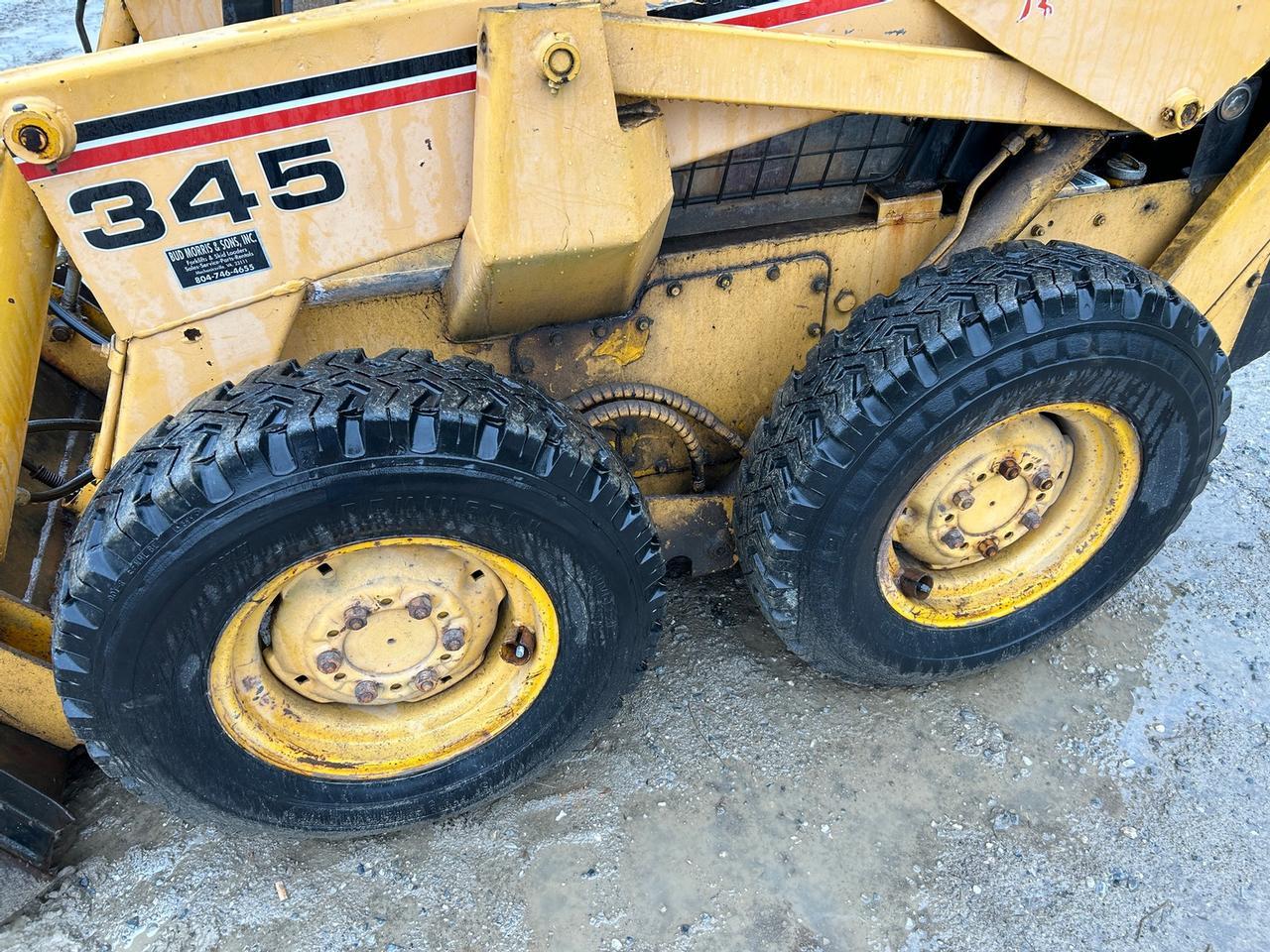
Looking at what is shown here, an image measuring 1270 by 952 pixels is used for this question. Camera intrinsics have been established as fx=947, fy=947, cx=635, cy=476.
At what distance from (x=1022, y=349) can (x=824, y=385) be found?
1.57 ft

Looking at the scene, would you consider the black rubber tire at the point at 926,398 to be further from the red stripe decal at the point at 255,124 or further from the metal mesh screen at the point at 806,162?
the red stripe decal at the point at 255,124

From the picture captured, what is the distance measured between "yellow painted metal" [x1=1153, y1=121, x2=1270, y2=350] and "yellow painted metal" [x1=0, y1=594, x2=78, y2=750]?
3.28 m

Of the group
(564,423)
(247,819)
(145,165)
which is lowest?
(247,819)

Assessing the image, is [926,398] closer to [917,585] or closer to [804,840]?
[917,585]

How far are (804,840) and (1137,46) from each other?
2.22 m

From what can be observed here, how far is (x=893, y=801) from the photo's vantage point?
8.95 ft

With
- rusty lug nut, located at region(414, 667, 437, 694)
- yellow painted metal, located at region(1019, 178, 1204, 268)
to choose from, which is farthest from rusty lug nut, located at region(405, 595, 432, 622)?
yellow painted metal, located at region(1019, 178, 1204, 268)

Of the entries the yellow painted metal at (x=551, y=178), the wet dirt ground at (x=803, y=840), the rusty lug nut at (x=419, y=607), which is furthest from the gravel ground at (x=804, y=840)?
the yellow painted metal at (x=551, y=178)

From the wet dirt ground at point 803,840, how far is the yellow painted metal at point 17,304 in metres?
1.04

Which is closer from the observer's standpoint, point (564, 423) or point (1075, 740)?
point (564, 423)

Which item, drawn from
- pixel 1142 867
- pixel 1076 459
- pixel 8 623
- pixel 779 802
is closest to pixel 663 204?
pixel 1076 459

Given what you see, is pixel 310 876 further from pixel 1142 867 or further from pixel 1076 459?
pixel 1076 459

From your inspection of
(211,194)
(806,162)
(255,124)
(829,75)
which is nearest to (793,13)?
(829,75)

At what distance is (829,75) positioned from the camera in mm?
2156
